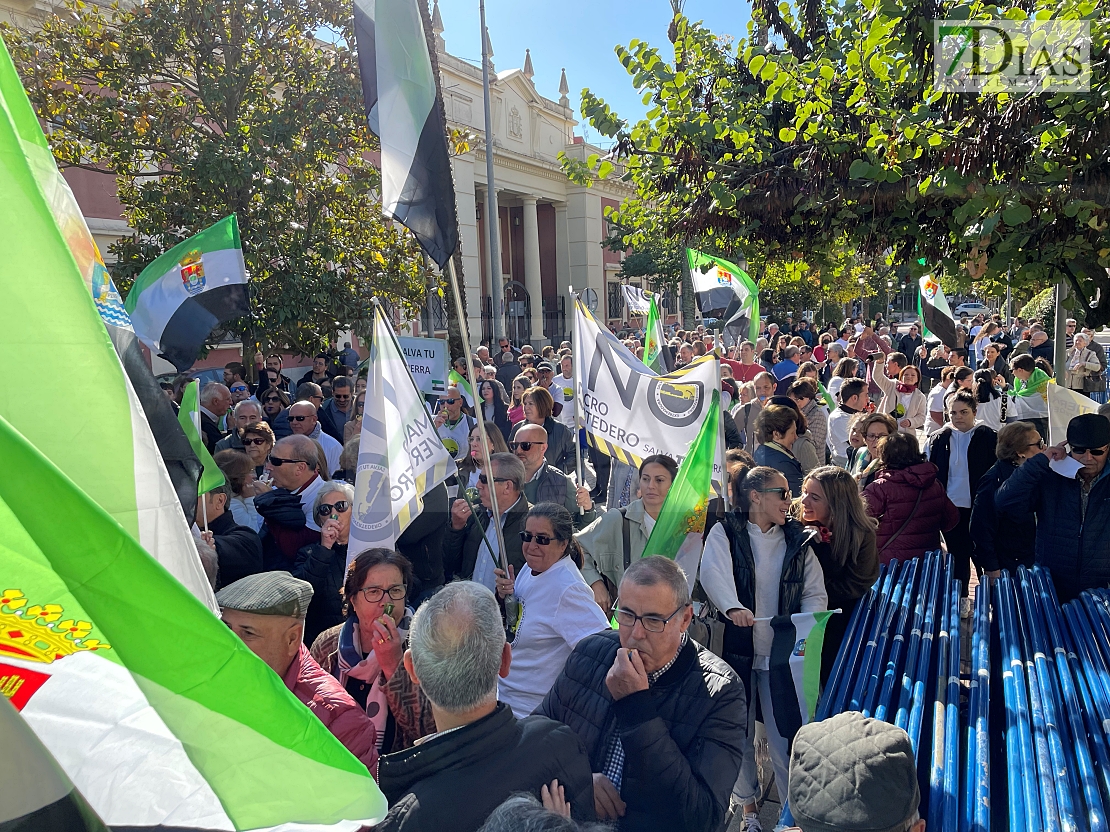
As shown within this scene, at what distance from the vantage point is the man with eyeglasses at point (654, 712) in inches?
94.2

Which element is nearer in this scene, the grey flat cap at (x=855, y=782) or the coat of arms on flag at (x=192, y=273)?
the grey flat cap at (x=855, y=782)

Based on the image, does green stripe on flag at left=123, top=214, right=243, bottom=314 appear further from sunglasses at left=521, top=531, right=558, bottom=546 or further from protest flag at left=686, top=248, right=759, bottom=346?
protest flag at left=686, top=248, right=759, bottom=346

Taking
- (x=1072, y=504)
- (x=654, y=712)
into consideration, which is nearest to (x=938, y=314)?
(x=1072, y=504)

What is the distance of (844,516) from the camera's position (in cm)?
389

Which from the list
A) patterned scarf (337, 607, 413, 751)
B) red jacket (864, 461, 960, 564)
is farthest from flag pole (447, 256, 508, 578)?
red jacket (864, 461, 960, 564)

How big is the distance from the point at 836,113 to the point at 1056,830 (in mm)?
3769

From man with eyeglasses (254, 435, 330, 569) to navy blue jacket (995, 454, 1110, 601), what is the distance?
374 cm

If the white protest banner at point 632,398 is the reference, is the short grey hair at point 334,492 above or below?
below

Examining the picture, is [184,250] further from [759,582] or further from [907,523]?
[907,523]

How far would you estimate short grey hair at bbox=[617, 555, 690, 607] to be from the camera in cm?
266

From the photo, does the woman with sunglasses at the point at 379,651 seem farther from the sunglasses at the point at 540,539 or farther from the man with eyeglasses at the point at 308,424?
the man with eyeglasses at the point at 308,424

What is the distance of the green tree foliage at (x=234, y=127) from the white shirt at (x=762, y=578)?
9216mm

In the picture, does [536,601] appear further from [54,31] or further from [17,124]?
[54,31]

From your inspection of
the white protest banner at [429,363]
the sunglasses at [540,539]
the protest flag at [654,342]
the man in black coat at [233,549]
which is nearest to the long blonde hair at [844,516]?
the sunglasses at [540,539]
